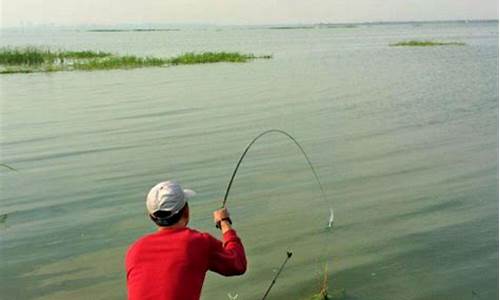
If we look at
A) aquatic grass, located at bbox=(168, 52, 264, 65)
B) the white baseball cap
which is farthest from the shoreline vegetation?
the white baseball cap

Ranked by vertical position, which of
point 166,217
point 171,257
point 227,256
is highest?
point 166,217

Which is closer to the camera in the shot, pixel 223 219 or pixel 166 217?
pixel 166 217

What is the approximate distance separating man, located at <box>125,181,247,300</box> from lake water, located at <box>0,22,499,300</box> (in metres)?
3.00

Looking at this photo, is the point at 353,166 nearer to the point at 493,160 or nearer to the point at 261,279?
the point at 493,160

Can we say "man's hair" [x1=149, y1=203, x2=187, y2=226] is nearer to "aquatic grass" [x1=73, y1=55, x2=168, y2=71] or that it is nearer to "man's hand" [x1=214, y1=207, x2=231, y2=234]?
"man's hand" [x1=214, y1=207, x2=231, y2=234]

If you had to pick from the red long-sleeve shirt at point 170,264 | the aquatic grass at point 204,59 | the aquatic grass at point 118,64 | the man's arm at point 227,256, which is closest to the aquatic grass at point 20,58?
the aquatic grass at point 118,64

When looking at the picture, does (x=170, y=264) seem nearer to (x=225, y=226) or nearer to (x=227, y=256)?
(x=227, y=256)

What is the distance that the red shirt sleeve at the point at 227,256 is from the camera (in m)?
3.22

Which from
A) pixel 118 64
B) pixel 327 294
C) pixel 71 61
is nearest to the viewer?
pixel 327 294

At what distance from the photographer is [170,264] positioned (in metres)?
3.02

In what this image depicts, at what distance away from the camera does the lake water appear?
21.2ft

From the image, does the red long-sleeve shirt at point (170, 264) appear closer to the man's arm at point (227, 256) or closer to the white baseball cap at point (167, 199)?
the man's arm at point (227, 256)

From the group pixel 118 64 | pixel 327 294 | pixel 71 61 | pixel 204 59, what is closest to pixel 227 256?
pixel 327 294

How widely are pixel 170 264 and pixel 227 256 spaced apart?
Answer: 0.39 meters
